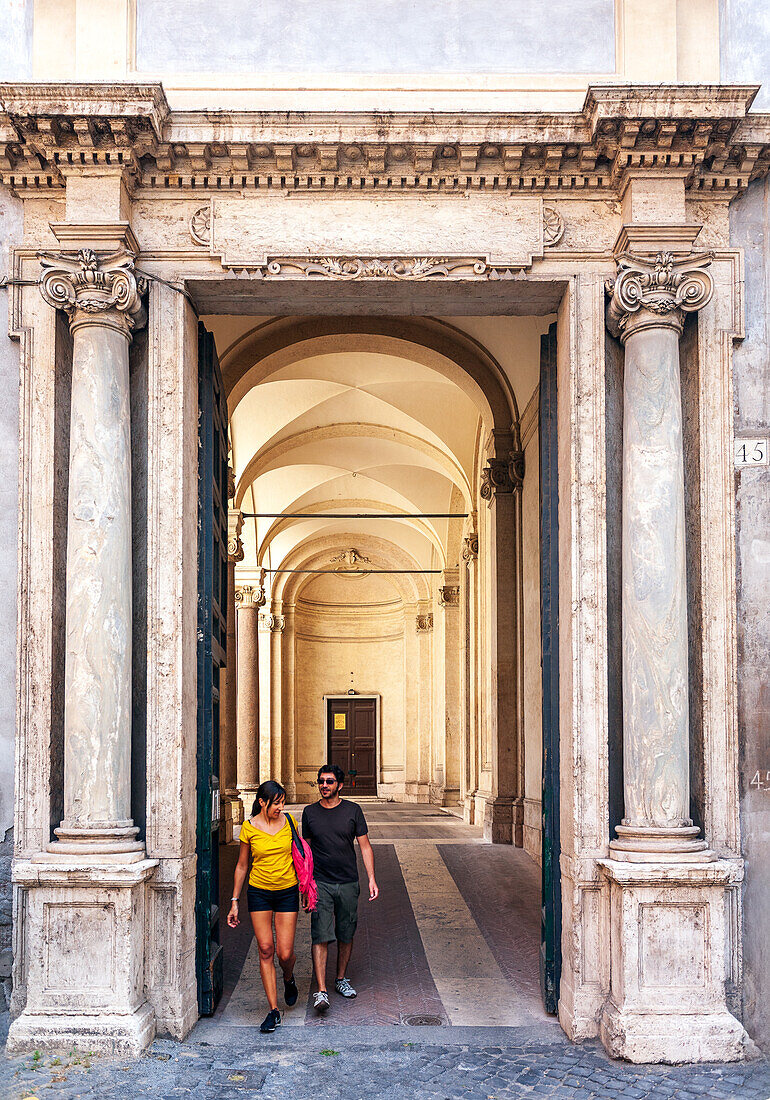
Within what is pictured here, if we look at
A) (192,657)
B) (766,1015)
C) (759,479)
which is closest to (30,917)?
(192,657)

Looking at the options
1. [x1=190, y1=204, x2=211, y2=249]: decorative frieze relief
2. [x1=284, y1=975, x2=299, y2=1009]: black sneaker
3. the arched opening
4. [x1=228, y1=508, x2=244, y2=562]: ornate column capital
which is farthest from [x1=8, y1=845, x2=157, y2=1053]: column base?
[x1=228, y1=508, x2=244, y2=562]: ornate column capital

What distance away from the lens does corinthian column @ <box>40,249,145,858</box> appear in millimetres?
6191

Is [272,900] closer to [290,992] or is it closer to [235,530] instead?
[290,992]

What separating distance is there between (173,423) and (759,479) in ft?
11.6

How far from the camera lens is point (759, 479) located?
6.75 meters

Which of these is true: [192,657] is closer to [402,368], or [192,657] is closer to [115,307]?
[115,307]

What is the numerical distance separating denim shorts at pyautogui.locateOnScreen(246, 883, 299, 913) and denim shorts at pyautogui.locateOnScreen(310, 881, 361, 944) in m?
0.41

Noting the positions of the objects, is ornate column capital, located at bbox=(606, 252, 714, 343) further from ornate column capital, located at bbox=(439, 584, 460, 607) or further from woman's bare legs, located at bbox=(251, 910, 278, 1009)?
ornate column capital, located at bbox=(439, 584, 460, 607)

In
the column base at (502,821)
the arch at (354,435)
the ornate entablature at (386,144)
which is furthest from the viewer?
the arch at (354,435)

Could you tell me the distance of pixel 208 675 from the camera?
706 centimetres

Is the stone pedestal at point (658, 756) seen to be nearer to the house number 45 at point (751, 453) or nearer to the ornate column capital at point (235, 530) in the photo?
the house number 45 at point (751, 453)

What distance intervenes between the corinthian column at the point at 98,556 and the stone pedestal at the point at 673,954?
2.75 m

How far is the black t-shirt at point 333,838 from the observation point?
7.05 metres

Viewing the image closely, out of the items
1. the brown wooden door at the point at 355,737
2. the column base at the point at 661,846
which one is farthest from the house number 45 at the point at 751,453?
the brown wooden door at the point at 355,737
